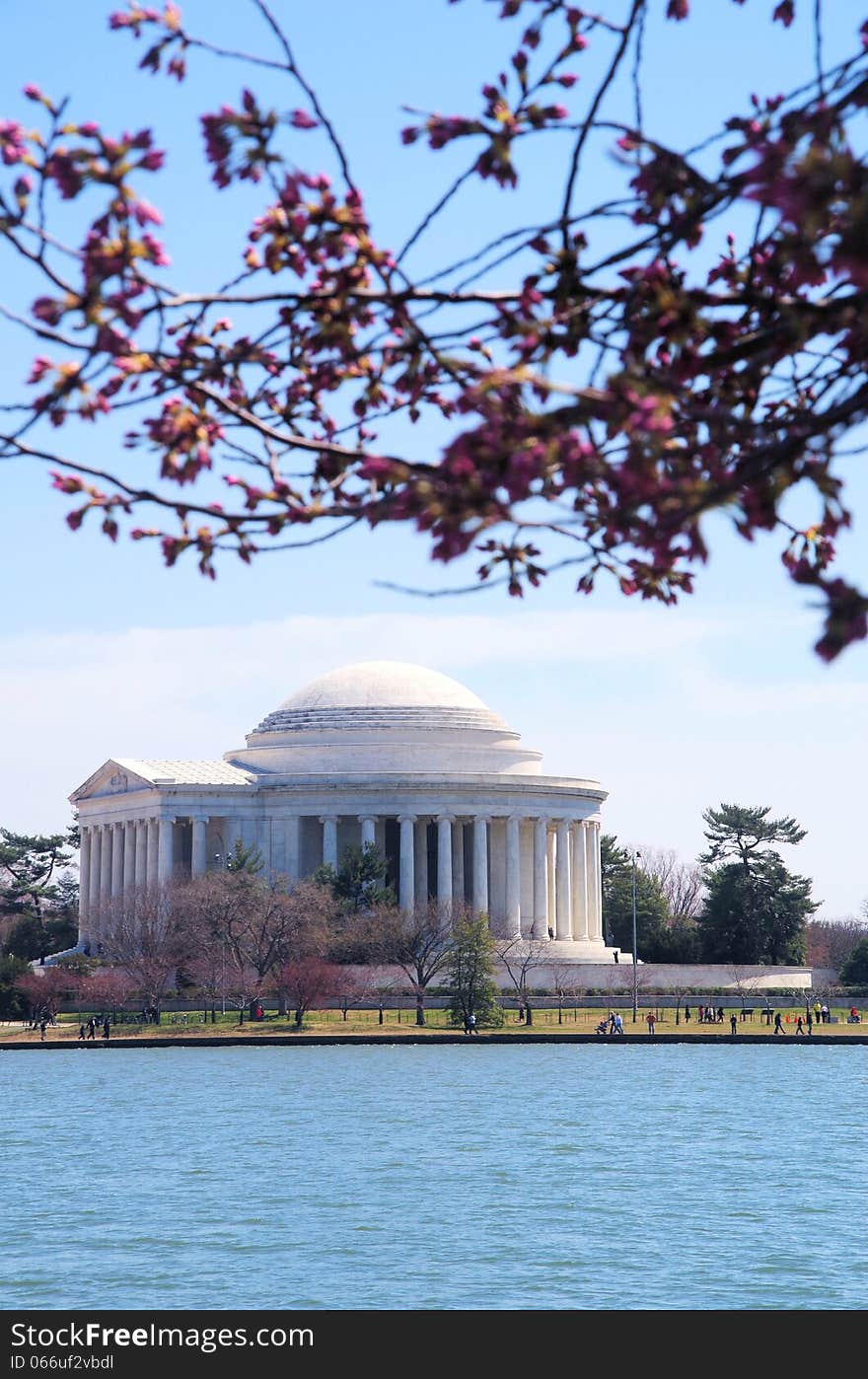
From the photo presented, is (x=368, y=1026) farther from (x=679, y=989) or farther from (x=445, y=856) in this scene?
(x=445, y=856)

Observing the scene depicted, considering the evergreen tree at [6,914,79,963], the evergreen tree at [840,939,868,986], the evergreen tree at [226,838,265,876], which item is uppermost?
the evergreen tree at [226,838,265,876]

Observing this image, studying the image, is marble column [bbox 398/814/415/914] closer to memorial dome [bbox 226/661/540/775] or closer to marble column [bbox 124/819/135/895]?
memorial dome [bbox 226/661/540/775]

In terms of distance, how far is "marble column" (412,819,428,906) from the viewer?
127375 mm

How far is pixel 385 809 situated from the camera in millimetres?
124625

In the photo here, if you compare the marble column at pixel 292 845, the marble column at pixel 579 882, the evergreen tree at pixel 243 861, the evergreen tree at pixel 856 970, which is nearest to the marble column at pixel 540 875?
the marble column at pixel 579 882

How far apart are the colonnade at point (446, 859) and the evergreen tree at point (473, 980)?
64.4 ft

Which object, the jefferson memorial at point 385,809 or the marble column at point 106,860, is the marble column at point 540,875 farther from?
the marble column at point 106,860

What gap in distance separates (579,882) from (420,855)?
12.7 meters

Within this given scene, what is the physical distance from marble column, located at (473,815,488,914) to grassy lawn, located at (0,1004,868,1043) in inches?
663

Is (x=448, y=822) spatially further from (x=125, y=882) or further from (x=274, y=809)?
(x=125, y=882)

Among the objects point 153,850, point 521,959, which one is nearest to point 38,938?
point 153,850

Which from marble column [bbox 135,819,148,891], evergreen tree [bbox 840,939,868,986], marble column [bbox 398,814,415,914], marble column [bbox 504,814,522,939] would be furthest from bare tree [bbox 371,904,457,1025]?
evergreen tree [bbox 840,939,868,986]

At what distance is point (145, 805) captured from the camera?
413 feet

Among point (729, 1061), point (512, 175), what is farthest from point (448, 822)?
point (512, 175)
